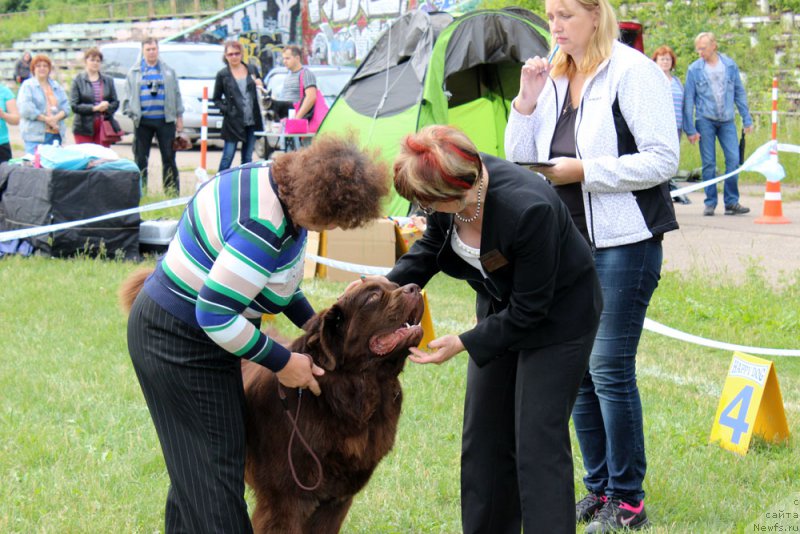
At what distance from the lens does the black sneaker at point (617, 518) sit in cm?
390

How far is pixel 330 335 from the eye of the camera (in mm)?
3178

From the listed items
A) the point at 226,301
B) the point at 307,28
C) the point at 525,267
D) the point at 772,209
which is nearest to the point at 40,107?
the point at 772,209

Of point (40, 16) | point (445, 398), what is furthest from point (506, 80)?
point (40, 16)

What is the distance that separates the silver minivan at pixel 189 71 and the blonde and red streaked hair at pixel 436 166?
15.5 m

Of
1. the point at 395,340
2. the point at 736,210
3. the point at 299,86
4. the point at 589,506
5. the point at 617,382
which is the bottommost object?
the point at 736,210

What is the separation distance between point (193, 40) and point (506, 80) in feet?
67.8

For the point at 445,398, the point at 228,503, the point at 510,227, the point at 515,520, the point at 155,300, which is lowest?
the point at 445,398

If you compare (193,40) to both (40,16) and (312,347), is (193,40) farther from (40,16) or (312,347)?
(312,347)

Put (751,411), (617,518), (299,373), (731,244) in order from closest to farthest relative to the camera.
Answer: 1. (299,373)
2. (617,518)
3. (751,411)
4. (731,244)

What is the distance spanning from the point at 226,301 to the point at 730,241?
8.66 meters

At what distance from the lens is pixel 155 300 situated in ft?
9.95

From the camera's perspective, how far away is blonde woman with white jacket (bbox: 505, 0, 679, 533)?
3592 millimetres

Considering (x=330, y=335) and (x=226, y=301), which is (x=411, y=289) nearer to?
(x=330, y=335)

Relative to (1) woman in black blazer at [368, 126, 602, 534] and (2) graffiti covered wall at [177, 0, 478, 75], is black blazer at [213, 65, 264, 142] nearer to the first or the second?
(1) woman in black blazer at [368, 126, 602, 534]
